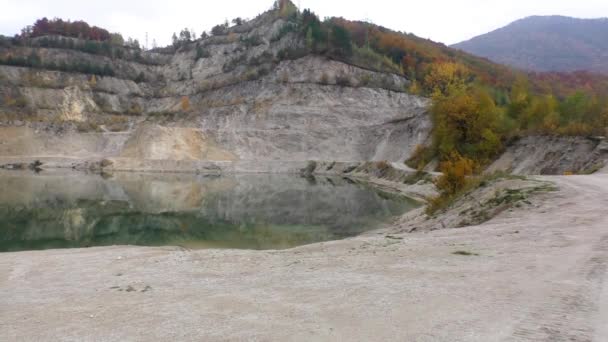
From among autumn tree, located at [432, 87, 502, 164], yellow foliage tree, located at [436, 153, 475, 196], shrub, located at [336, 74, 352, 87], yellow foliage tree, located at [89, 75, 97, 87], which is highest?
yellow foliage tree, located at [89, 75, 97, 87]

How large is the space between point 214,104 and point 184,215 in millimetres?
71917

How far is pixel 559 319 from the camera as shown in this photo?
18.0 ft

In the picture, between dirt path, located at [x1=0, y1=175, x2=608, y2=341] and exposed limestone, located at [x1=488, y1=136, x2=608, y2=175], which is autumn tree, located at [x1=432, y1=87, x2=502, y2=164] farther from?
dirt path, located at [x1=0, y1=175, x2=608, y2=341]

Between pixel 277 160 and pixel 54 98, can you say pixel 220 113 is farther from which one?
pixel 54 98

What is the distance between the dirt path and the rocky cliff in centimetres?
5897

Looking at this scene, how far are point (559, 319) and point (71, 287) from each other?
8.37 m

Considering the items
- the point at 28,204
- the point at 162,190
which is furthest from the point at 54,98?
the point at 28,204

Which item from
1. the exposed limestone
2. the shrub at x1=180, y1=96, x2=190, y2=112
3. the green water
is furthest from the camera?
the shrub at x1=180, y1=96, x2=190, y2=112

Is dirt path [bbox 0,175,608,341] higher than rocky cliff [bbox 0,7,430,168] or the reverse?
the reverse

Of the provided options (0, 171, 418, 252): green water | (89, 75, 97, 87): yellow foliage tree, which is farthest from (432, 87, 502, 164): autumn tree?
(89, 75, 97, 87): yellow foliage tree

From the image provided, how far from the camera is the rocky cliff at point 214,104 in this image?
77.9 metres

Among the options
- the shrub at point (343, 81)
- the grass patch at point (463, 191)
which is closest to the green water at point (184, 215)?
the grass patch at point (463, 191)

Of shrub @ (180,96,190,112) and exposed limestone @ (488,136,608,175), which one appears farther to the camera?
shrub @ (180,96,190,112)

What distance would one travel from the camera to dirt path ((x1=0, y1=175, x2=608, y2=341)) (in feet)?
18.7
